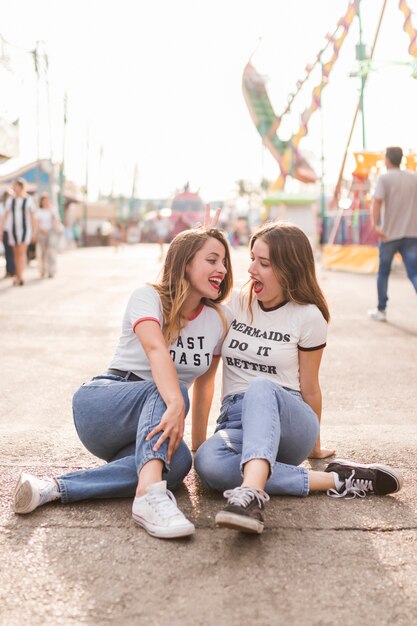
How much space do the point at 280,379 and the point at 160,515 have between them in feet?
2.86

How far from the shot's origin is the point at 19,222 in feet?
41.9

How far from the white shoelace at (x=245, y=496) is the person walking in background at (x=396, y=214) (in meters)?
5.85

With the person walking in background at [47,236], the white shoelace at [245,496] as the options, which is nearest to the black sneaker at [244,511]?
the white shoelace at [245,496]

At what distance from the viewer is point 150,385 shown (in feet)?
9.42

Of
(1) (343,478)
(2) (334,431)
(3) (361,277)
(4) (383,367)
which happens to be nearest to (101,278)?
(3) (361,277)

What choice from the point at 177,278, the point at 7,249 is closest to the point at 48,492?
the point at 177,278

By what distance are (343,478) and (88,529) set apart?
0.98m

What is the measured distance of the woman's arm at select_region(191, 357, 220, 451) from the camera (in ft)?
10.7

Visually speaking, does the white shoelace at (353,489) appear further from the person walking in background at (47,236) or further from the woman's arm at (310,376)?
the person walking in background at (47,236)

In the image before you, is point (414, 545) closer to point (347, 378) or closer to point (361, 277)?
point (347, 378)

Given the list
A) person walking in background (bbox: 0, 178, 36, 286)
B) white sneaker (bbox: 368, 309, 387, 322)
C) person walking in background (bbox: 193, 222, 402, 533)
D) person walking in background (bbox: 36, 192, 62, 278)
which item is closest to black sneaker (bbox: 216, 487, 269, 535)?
person walking in background (bbox: 193, 222, 402, 533)

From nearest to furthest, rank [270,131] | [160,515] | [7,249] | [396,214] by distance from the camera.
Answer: [160,515] → [396,214] → [7,249] → [270,131]

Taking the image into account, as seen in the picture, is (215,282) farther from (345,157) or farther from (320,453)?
(345,157)

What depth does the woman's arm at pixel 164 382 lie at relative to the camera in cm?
266
